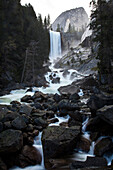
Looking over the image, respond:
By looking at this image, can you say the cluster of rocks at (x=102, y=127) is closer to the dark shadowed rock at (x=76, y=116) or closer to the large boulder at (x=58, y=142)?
the dark shadowed rock at (x=76, y=116)

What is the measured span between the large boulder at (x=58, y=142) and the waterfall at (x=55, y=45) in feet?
234

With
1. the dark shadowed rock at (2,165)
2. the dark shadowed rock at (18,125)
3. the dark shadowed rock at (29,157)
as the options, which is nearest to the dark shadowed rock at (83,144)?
the dark shadowed rock at (29,157)

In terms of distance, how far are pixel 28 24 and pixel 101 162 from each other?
4619 centimetres

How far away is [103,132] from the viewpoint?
Result: 754cm

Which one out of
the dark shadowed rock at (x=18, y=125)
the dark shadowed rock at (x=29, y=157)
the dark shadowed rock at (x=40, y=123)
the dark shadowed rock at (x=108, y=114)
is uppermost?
the dark shadowed rock at (x=108, y=114)

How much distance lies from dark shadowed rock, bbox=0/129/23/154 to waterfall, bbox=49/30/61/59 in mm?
71582

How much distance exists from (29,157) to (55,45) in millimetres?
76847

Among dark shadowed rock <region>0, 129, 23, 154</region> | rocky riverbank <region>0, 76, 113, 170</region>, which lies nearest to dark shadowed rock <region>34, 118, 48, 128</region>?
rocky riverbank <region>0, 76, 113, 170</region>

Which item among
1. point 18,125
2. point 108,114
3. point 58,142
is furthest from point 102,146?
point 18,125

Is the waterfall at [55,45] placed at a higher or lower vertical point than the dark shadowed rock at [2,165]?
higher

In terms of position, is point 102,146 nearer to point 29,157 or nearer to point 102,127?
point 102,127

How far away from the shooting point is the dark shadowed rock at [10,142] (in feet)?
19.9

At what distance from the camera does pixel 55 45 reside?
78000 mm

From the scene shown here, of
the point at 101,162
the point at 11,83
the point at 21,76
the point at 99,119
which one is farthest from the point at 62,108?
the point at 21,76
